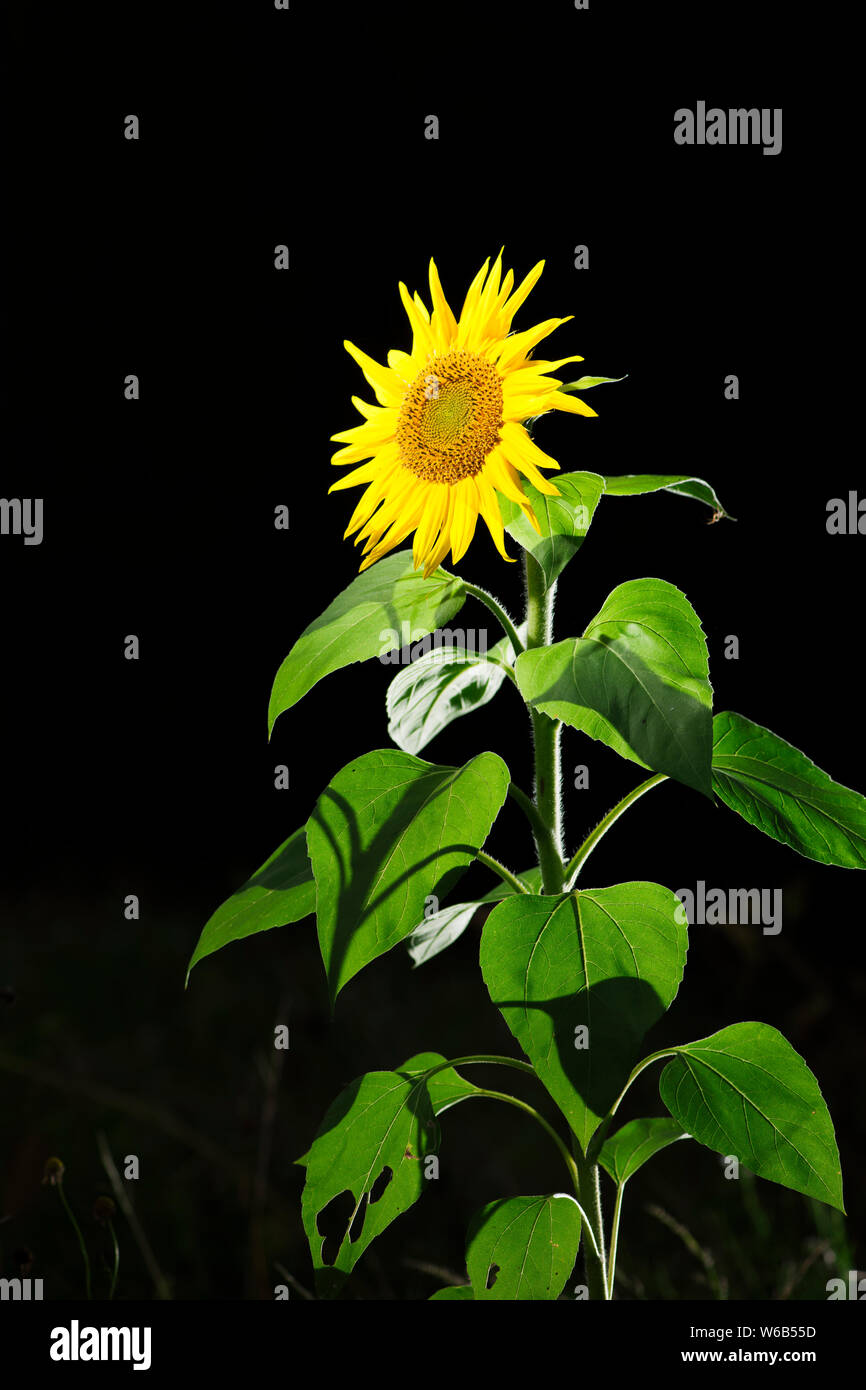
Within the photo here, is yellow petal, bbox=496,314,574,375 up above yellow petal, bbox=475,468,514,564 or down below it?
above

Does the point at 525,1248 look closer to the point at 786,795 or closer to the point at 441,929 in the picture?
the point at 441,929

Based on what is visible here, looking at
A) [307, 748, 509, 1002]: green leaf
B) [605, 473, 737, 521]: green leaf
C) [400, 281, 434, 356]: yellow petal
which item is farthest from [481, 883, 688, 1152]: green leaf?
[400, 281, 434, 356]: yellow petal

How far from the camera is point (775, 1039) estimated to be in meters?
0.80

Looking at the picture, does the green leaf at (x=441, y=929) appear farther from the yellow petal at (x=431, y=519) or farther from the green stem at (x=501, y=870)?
the yellow petal at (x=431, y=519)

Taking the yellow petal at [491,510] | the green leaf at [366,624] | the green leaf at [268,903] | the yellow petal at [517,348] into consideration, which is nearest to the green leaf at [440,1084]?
the green leaf at [268,903]

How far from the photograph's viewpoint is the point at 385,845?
0.75 meters

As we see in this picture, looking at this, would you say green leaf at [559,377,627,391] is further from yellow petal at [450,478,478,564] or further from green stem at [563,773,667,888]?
green stem at [563,773,667,888]

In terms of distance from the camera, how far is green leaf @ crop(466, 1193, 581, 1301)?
0.81m

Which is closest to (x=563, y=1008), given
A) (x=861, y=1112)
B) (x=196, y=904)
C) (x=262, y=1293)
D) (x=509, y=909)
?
(x=509, y=909)

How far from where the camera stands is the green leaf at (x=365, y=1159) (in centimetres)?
80

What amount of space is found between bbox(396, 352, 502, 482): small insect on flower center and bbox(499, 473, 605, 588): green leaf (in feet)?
0.16

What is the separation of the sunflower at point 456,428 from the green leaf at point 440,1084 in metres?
0.37

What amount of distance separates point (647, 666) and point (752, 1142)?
323 mm

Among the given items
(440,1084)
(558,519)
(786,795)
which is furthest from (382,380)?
(440,1084)
